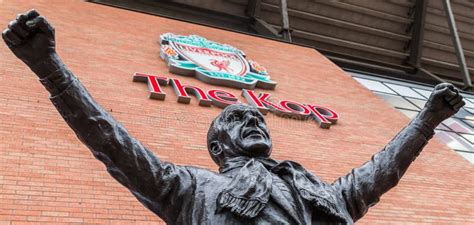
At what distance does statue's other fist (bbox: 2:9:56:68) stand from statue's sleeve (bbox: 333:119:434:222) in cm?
157

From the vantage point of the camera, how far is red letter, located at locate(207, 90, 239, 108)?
8422mm

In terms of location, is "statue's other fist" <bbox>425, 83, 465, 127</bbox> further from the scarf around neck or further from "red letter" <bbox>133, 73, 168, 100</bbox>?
"red letter" <bbox>133, 73, 168, 100</bbox>

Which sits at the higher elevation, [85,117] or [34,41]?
[34,41]

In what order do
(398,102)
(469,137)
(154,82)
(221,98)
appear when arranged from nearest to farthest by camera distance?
(154,82) < (221,98) < (469,137) < (398,102)

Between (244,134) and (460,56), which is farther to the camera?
(460,56)

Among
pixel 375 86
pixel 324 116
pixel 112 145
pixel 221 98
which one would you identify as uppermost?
pixel 375 86

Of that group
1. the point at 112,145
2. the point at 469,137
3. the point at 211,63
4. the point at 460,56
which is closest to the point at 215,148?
the point at 112,145

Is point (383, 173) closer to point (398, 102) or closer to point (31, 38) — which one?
point (31, 38)

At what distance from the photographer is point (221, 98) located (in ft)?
28.3

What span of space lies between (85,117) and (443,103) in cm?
178

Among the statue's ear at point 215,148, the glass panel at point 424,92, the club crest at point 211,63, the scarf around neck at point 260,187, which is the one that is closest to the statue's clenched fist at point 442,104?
the scarf around neck at point 260,187

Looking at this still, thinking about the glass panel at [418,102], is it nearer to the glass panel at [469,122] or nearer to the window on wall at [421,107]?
the window on wall at [421,107]

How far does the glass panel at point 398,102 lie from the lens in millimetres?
13195

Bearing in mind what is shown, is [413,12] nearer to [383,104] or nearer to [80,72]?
[383,104]
